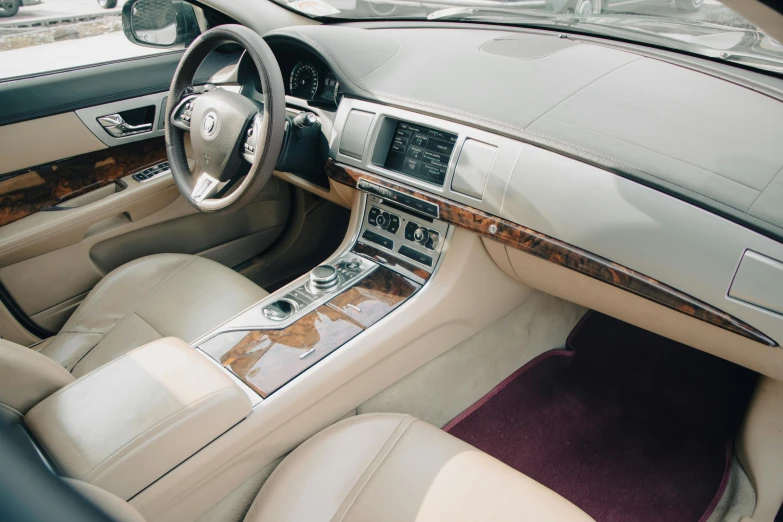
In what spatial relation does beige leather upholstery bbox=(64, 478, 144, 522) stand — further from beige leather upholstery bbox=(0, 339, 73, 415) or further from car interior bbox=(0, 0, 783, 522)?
beige leather upholstery bbox=(0, 339, 73, 415)

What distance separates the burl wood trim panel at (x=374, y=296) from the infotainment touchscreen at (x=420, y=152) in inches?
11.7

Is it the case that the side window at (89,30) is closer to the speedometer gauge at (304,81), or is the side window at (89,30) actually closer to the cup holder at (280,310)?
the speedometer gauge at (304,81)

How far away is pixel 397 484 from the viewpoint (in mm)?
1079

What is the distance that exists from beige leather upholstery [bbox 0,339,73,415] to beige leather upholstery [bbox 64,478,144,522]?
242 mm

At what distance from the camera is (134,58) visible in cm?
215

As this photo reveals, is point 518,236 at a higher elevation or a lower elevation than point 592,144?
lower

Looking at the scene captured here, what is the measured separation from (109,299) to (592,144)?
4.70 feet

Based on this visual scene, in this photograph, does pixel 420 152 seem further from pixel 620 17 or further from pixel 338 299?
pixel 620 17

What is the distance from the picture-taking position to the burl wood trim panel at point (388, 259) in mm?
1637

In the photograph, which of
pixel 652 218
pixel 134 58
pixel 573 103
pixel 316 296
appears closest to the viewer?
pixel 652 218

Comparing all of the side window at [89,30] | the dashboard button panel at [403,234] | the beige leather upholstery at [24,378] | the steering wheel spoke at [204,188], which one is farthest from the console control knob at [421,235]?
the side window at [89,30]

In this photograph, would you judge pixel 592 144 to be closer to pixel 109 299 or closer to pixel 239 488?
pixel 239 488

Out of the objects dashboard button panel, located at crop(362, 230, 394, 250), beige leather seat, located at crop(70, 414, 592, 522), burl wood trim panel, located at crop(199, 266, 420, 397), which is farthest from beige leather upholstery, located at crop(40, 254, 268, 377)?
beige leather seat, located at crop(70, 414, 592, 522)

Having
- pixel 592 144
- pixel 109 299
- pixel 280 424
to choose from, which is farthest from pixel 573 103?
pixel 109 299
